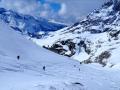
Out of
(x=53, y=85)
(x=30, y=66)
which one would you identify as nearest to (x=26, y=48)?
(x=30, y=66)

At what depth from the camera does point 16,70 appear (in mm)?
54219

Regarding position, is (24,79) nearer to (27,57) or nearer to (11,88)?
(11,88)

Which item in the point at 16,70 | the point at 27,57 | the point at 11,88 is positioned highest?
the point at 27,57

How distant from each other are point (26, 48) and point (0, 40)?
883cm

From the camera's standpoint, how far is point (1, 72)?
4862 centimetres

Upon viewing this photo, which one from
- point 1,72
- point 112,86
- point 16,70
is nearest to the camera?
point 1,72

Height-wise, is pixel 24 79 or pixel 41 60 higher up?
pixel 41 60

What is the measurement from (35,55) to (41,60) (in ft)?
13.3

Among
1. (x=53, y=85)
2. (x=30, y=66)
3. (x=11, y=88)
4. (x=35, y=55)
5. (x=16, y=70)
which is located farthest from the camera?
(x=35, y=55)

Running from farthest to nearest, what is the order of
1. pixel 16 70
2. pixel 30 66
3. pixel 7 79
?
pixel 30 66
pixel 16 70
pixel 7 79

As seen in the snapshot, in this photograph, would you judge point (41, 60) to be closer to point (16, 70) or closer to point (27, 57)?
point (27, 57)

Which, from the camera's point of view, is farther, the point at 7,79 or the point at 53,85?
the point at 7,79

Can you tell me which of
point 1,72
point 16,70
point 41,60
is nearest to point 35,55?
point 41,60

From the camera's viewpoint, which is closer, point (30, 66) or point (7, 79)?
point (7, 79)
